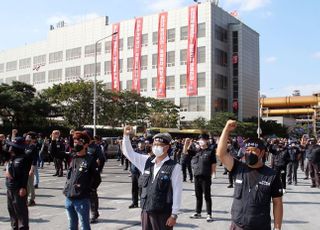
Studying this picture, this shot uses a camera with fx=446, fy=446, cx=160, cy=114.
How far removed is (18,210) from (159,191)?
3.07 meters

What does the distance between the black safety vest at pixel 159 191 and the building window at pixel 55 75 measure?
7758cm

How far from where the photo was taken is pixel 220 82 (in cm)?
6719

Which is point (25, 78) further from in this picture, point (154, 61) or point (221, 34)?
point (221, 34)

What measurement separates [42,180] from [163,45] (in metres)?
52.5

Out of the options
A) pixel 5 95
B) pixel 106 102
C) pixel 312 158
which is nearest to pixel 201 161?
pixel 312 158

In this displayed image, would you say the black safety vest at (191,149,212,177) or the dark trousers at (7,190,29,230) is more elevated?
the black safety vest at (191,149,212,177)

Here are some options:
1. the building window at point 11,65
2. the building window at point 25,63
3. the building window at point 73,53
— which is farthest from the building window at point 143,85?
the building window at point 11,65

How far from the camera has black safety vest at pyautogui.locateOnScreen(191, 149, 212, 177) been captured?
9.55 metres

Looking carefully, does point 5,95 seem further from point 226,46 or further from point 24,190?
point 226,46

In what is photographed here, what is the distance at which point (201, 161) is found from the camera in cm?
969

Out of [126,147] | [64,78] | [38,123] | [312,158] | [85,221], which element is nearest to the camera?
[126,147]

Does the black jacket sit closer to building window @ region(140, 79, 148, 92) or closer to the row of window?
the row of window

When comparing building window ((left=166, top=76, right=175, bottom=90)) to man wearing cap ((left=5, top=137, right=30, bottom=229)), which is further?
building window ((left=166, top=76, right=175, bottom=90))

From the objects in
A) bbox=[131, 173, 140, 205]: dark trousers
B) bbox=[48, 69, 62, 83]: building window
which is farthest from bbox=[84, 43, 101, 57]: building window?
bbox=[131, 173, 140, 205]: dark trousers
